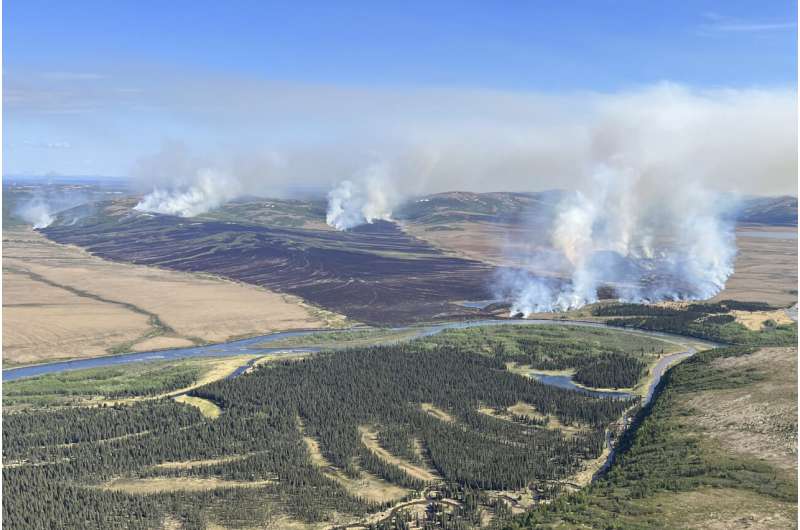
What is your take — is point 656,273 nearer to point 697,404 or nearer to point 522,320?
point 522,320

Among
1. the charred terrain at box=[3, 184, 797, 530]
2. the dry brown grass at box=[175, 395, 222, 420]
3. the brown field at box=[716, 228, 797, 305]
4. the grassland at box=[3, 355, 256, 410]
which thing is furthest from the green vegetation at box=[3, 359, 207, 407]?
the brown field at box=[716, 228, 797, 305]

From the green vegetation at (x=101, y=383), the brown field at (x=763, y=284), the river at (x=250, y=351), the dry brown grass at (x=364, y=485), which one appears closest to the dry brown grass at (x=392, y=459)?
the dry brown grass at (x=364, y=485)

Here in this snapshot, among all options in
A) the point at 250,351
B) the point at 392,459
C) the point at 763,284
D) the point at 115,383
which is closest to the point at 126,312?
the point at 250,351

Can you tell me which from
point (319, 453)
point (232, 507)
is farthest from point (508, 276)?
point (232, 507)

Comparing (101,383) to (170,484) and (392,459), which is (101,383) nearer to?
(170,484)

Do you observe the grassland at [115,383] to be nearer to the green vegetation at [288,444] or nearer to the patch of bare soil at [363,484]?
the green vegetation at [288,444]
